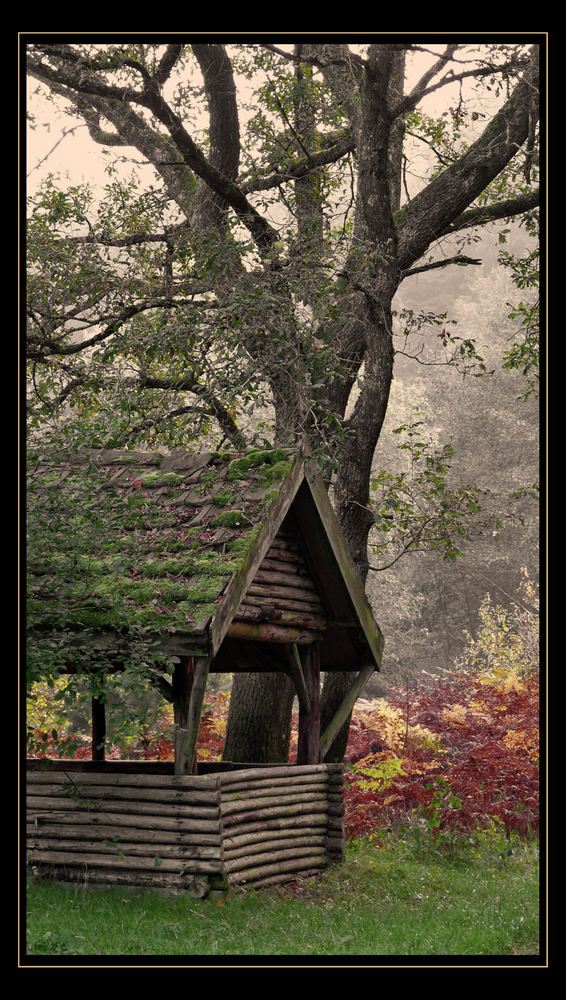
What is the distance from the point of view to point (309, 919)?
810 centimetres

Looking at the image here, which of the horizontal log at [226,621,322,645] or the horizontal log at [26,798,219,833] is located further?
the horizontal log at [226,621,322,645]

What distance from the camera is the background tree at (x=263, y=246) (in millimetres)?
10508

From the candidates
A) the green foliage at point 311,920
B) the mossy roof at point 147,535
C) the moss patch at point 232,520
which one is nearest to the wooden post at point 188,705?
the mossy roof at point 147,535

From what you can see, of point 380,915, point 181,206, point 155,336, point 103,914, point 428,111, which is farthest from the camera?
point 428,111

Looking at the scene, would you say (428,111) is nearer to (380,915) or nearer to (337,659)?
(337,659)

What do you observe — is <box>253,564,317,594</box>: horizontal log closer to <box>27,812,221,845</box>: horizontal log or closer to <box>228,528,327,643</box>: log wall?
<box>228,528,327,643</box>: log wall

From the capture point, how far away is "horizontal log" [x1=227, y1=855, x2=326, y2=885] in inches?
335

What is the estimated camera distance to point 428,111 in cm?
1591

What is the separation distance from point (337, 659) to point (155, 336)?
4145 millimetres

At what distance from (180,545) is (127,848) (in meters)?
2.63

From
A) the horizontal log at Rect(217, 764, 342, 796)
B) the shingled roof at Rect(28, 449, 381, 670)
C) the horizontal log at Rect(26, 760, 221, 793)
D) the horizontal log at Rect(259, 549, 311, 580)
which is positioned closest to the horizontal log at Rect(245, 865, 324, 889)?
the horizontal log at Rect(217, 764, 342, 796)

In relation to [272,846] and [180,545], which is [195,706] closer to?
[180,545]

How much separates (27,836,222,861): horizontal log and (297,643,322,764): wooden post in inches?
90.6
